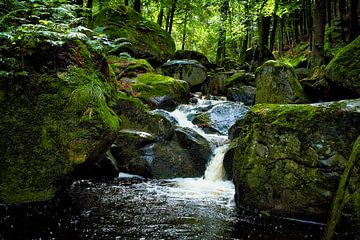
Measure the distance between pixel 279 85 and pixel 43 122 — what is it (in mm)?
8088

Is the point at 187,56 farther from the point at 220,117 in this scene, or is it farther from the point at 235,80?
the point at 220,117

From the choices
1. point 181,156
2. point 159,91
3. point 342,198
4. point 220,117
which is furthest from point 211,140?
point 342,198

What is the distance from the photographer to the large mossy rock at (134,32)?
16.7 metres

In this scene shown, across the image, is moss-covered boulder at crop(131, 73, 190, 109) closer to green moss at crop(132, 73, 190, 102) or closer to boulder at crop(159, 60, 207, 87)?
green moss at crop(132, 73, 190, 102)

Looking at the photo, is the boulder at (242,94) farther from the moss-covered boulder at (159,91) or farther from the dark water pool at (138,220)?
the dark water pool at (138,220)

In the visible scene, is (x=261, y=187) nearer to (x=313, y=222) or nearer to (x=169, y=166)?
(x=313, y=222)

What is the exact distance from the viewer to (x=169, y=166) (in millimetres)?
8672

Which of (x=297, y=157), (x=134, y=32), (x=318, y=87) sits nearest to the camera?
(x=297, y=157)

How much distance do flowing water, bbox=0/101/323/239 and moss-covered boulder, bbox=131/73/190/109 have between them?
5772mm

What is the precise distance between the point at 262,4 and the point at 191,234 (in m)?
15.3

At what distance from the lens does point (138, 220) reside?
482cm

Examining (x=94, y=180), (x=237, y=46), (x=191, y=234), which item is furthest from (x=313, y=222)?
(x=237, y=46)

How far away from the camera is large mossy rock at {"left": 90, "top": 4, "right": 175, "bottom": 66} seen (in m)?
16.7

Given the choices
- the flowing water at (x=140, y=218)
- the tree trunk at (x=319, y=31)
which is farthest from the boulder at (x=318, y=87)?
the flowing water at (x=140, y=218)
